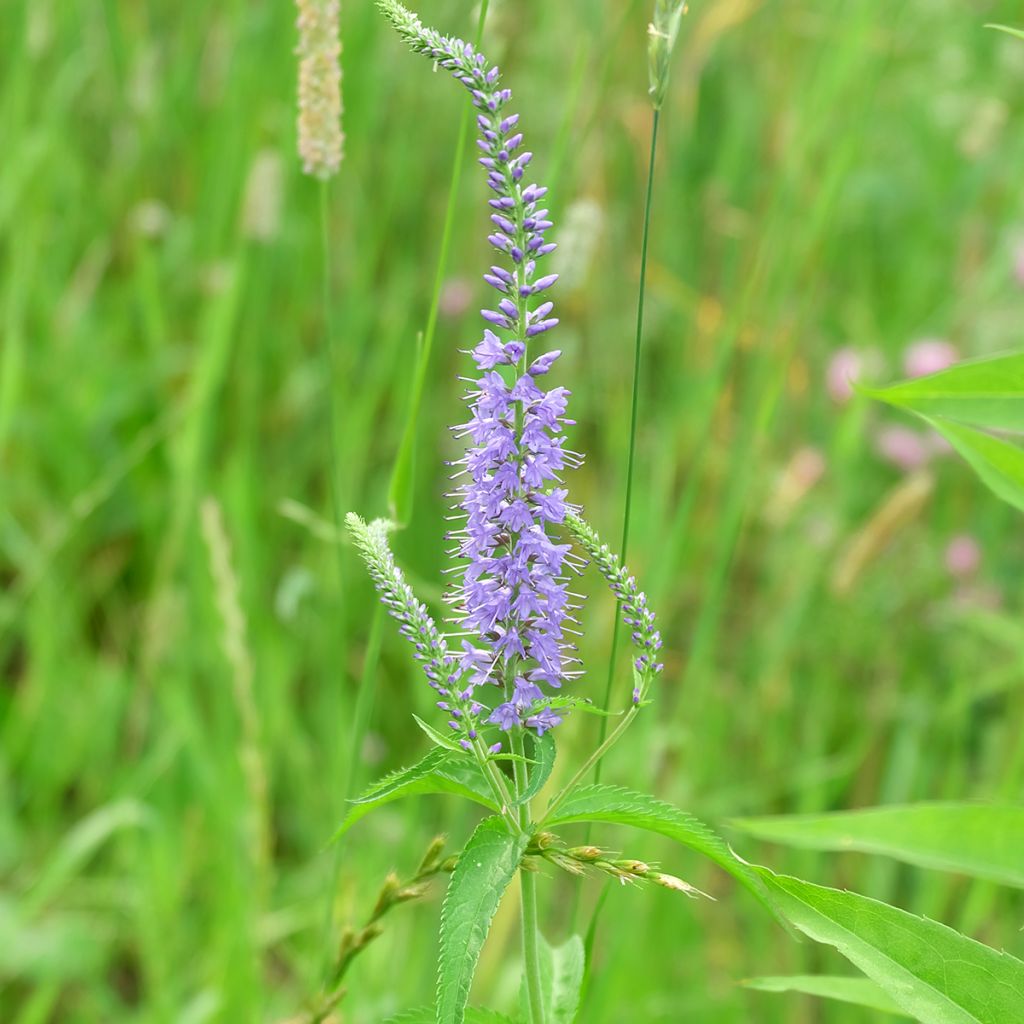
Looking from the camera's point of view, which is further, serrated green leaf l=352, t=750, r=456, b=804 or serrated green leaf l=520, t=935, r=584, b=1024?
serrated green leaf l=520, t=935, r=584, b=1024

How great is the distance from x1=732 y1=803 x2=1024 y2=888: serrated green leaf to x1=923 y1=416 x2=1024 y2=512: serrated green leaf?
33 centimetres

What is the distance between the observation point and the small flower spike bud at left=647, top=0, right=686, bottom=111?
1.50m

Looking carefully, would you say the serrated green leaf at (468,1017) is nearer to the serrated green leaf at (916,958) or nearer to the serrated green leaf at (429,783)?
the serrated green leaf at (429,783)

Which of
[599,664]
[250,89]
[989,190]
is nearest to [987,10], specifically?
[989,190]

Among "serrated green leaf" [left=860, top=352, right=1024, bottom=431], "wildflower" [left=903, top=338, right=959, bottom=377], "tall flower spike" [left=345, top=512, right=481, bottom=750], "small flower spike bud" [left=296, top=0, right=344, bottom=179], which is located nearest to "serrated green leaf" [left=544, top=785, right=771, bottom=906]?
"tall flower spike" [left=345, top=512, right=481, bottom=750]

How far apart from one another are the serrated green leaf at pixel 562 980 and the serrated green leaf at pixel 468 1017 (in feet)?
0.32

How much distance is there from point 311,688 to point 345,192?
1812 millimetres

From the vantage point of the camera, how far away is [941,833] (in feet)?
4.47

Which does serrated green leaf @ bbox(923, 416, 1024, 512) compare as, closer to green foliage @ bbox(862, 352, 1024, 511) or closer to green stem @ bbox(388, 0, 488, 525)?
green foliage @ bbox(862, 352, 1024, 511)

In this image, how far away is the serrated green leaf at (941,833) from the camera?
1322mm

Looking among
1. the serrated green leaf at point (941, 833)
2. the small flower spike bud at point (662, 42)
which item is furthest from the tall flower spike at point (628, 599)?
the small flower spike bud at point (662, 42)

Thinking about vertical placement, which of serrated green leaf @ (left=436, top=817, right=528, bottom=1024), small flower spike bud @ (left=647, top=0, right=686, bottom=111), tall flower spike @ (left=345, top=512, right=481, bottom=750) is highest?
small flower spike bud @ (left=647, top=0, right=686, bottom=111)

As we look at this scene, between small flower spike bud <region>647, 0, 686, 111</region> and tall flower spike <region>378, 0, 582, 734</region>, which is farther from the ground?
small flower spike bud <region>647, 0, 686, 111</region>

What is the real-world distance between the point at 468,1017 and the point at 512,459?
0.58m
